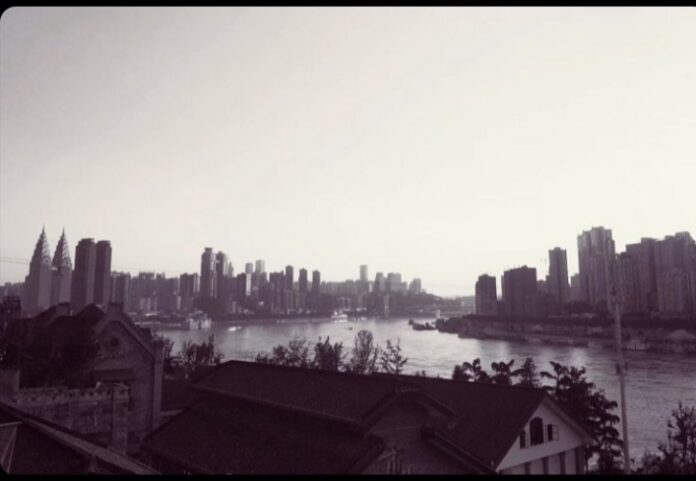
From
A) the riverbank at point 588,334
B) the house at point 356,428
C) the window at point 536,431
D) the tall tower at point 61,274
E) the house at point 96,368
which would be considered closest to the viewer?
the house at point 356,428

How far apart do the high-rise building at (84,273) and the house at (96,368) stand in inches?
4682

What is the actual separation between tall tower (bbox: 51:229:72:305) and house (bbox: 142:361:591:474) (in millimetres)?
171212

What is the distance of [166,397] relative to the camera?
128ft

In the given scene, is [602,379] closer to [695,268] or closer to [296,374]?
[296,374]

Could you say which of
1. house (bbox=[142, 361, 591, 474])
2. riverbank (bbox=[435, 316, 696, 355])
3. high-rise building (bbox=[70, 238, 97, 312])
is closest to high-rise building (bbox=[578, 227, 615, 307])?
riverbank (bbox=[435, 316, 696, 355])

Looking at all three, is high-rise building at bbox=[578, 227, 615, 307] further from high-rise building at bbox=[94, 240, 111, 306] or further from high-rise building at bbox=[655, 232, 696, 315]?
high-rise building at bbox=[94, 240, 111, 306]

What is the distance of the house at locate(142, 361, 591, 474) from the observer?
63.3 feet

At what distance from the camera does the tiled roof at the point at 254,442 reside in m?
18.9

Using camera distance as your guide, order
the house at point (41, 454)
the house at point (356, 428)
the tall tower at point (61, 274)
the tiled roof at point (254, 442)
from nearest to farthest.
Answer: the house at point (41, 454)
the tiled roof at point (254, 442)
the house at point (356, 428)
the tall tower at point (61, 274)

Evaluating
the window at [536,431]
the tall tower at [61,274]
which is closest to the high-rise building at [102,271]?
the tall tower at [61,274]

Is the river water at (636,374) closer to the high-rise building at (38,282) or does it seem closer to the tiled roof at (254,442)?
the tiled roof at (254,442)

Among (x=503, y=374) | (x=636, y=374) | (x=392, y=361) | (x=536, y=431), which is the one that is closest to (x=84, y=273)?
(x=392, y=361)
